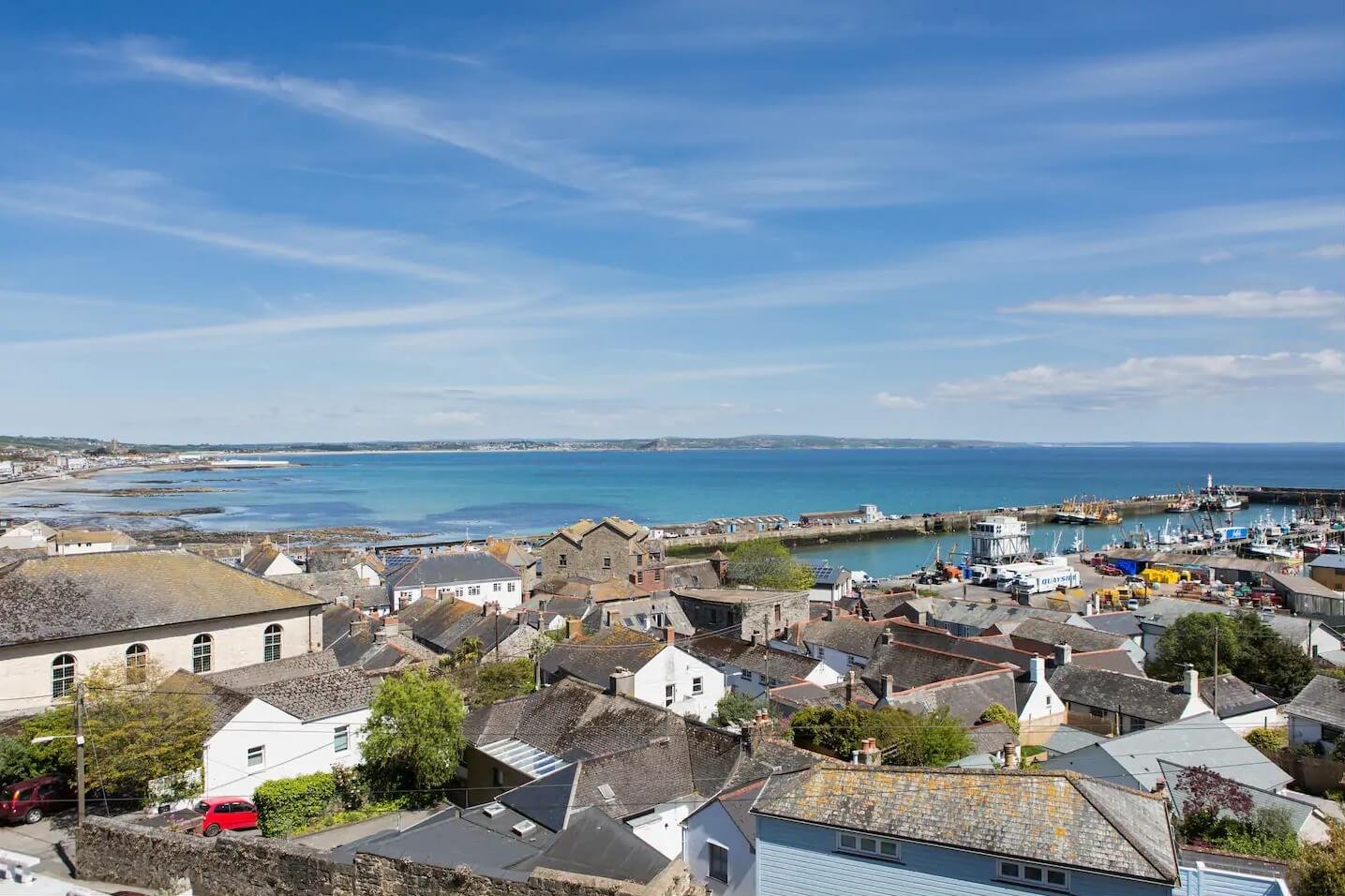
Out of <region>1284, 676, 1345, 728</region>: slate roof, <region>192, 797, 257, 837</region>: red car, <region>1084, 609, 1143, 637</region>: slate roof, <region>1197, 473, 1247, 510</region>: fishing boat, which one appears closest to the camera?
<region>192, 797, 257, 837</region>: red car

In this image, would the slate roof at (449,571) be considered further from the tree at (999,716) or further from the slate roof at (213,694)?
the tree at (999,716)

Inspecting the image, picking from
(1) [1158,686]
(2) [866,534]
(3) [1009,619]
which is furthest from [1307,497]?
(1) [1158,686]

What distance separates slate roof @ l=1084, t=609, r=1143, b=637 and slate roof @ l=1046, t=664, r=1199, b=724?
11.9 meters

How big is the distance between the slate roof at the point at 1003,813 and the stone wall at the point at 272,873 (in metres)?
2.42

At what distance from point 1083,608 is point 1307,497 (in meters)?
138

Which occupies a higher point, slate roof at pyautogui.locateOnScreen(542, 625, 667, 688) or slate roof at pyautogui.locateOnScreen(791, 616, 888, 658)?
slate roof at pyautogui.locateOnScreen(542, 625, 667, 688)

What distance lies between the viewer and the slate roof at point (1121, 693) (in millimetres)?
28594

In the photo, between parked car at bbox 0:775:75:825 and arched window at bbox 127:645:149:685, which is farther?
arched window at bbox 127:645:149:685

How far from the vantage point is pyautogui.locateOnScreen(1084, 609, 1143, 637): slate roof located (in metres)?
44.0

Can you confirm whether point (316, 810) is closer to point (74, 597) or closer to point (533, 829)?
point (533, 829)

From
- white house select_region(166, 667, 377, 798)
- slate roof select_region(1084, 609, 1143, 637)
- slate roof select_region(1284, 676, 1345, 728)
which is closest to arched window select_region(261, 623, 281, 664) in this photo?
white house select_region(166, 667, 377, 798)

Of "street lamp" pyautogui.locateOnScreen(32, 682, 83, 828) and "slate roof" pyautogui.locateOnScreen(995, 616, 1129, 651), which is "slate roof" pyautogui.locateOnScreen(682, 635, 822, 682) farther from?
"street lamp" pyautogui.locateOnScreen(32, 682, 83, 828)

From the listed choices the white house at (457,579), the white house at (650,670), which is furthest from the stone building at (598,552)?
the white house at (650,670)

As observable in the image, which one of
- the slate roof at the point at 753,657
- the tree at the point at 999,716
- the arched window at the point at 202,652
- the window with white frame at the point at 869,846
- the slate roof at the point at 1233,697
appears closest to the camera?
the window with white frame at the point at 869,846
